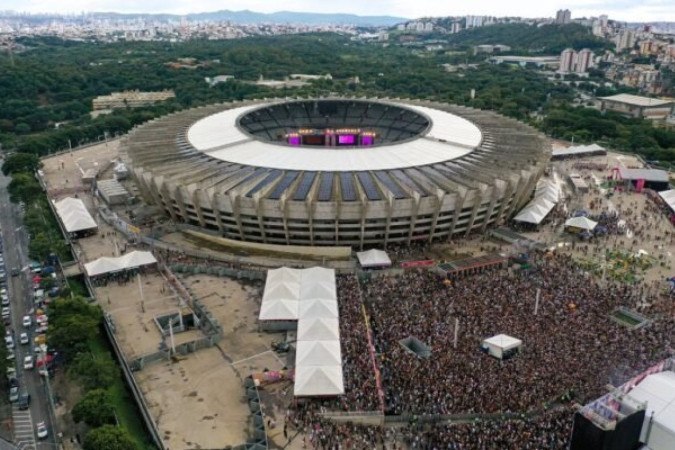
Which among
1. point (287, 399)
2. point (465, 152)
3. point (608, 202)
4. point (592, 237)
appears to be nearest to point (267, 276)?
point (287, 399)

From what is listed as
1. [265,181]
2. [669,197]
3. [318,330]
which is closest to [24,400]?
[318,330]

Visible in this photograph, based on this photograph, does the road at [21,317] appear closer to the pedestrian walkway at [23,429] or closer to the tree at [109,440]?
the pedestrian walkway at [23,429]

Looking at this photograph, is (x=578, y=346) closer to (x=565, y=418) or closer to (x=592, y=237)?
(x=565, y=418)

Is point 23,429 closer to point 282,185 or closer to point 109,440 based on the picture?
point 109,440

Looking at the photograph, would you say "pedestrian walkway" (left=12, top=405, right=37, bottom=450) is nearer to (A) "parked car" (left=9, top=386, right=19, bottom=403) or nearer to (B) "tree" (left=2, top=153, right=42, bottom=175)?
(A) "parked car" (left=9, top=386, right=19, bottom=403)

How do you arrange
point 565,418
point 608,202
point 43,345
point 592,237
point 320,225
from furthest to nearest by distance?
point 608,202 < point 592,237 < point 320,225 < point 43,345 < point 565,418

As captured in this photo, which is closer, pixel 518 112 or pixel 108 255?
pixel 108 255

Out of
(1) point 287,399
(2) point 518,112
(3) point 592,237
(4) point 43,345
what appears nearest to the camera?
(1) point 287,399
